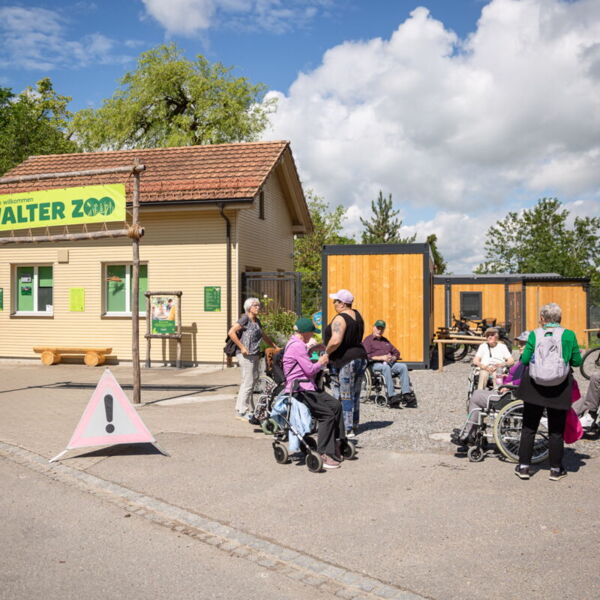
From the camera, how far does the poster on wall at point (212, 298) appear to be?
54.7 ft

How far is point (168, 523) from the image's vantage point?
17.0 feet

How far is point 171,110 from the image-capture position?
136 ft

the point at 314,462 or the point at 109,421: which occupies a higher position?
the point at 109,421

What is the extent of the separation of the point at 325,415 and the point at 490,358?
3547mm

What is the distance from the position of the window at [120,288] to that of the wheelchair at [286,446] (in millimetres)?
11105

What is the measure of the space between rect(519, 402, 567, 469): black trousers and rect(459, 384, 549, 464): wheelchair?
0.42m

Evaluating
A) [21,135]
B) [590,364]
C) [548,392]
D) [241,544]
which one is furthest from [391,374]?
[21,135]

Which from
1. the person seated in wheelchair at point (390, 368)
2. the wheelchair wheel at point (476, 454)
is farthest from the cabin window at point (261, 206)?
the wheelchair wheel at point (476, 454)

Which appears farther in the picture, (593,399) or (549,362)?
(593,399)

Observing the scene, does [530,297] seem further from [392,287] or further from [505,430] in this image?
[505,430]

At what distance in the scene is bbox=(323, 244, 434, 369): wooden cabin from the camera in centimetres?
1548

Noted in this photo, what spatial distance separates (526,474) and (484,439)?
868mm

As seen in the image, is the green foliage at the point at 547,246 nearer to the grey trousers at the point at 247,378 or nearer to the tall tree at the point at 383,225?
the tall tree at the point at 383,225

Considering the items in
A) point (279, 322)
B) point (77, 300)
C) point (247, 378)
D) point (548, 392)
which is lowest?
point (247, 378)
